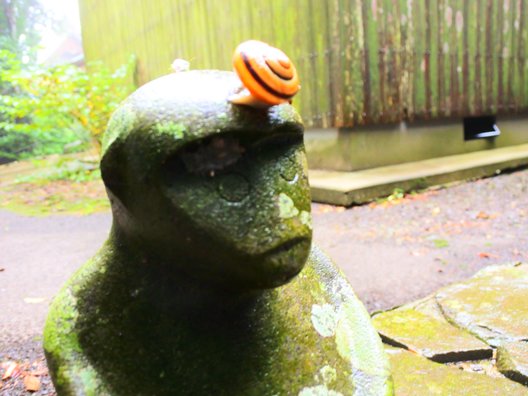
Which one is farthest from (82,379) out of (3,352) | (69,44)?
(69,44)

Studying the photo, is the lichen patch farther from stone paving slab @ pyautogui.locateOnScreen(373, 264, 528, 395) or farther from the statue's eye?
stone paving slab @ pyautogui.locateOnScreen(373, 264, 528, 395)

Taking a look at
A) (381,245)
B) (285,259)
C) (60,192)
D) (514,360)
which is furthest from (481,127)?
(285,259)

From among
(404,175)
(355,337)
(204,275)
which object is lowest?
(404,175)

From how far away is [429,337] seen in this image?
212cm

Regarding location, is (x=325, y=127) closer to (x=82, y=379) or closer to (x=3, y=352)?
(x=3, y=352)

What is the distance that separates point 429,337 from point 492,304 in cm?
43

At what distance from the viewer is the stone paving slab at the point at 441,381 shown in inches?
67.2

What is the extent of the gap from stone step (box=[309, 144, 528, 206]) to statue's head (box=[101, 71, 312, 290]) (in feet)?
13.3

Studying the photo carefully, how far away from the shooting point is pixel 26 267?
3.73 meters

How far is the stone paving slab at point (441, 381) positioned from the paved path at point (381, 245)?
766 millimetres

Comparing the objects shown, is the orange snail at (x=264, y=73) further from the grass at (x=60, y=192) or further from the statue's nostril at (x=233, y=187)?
the grass at (x=60, y=192)

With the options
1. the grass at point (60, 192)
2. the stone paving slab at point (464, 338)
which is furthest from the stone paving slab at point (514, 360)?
the grass at point (60, 192)

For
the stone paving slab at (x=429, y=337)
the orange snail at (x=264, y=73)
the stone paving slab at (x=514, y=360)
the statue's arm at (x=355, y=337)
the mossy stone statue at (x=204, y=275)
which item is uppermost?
the orange snail at (x=264, y=73)

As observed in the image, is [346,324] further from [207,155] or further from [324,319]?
[207,155]
